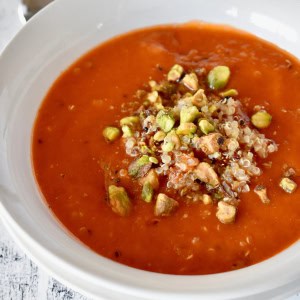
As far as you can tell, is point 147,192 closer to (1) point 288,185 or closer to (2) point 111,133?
(2) point 111,133

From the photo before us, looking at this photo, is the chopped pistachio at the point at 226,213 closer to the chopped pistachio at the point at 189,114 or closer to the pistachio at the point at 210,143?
the pistachio at the point at 210,143

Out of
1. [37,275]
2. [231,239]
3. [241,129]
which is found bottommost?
[37,275]

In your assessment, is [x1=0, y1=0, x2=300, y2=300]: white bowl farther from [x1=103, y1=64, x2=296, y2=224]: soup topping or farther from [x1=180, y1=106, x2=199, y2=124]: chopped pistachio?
[x1=180, y1=106, x2=199, y2=124]: chopped pistachio

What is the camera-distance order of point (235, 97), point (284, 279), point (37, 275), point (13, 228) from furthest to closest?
point (235, 97) → point (37, 275) → point (13, 228) → point (284, 279)

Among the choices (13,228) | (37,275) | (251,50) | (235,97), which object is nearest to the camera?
(13,228)

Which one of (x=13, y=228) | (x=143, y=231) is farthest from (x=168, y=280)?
(x=13, y=228)

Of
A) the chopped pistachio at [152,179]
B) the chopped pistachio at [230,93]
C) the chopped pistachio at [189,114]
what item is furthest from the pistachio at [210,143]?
the chopped pistachio at [230,93]

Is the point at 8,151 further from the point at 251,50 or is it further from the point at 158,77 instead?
the point at 251,50
